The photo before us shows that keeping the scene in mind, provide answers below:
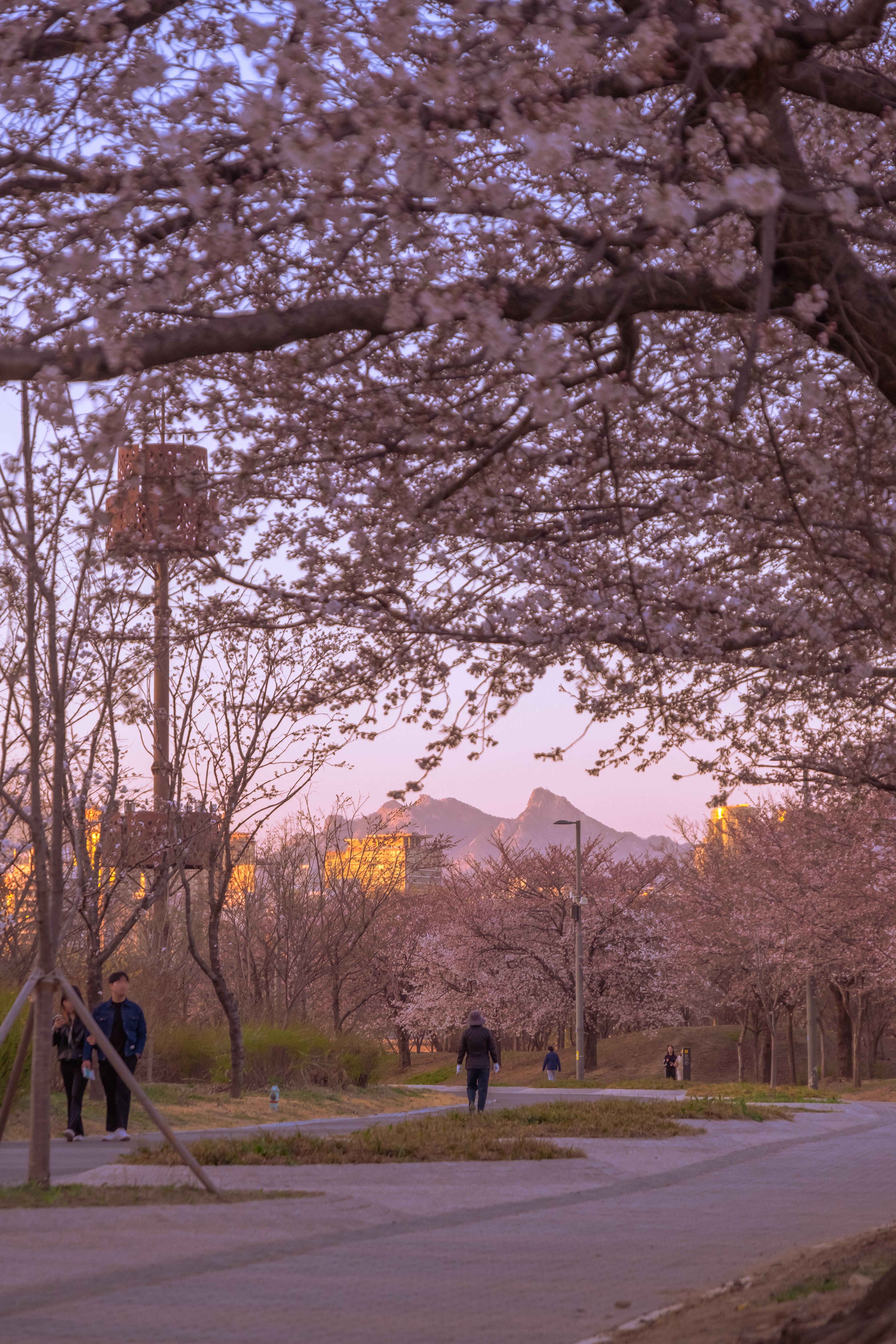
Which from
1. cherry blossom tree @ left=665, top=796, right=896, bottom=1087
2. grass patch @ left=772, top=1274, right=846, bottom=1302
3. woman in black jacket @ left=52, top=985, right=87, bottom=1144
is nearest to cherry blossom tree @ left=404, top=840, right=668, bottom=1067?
cherry blossom tree @ left=665, top=796, right=896, bottom=1087

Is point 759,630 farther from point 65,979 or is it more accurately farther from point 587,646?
point 65,979

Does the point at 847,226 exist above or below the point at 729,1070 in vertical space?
above

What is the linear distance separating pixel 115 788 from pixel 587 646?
10953 mm

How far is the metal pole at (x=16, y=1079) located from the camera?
841cm

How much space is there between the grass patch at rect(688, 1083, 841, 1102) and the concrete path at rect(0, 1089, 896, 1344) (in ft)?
39.8

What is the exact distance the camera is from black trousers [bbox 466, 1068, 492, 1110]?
18.6 meters

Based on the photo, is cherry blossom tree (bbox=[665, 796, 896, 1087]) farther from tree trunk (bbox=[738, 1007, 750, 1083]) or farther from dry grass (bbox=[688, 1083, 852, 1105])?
dry grass (bbox=[688, 1083, 852, 1105])

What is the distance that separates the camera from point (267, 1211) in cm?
807

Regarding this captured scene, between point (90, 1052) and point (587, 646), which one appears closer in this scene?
point (587, 646)

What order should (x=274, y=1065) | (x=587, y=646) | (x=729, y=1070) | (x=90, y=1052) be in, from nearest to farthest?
1. (x=587, y=646)
2. (x=90, y=1052)
3. (x=274, y=1065)
4. (x=729, y=1070)

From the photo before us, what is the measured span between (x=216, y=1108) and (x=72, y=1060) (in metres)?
3.93

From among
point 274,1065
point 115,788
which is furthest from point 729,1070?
point 115,788

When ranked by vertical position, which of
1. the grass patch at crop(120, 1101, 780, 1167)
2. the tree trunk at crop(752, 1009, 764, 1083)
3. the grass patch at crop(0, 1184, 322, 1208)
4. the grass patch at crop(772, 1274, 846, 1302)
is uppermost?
the grass patch at crop(772, 1274, 846, 1302)

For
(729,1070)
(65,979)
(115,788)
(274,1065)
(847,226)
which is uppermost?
(847,226)
